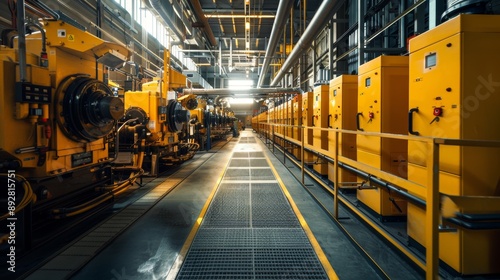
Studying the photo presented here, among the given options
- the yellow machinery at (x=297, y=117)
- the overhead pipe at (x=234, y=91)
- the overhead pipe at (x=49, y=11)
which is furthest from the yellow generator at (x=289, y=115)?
the overhead pipe at (x=49, y=11)

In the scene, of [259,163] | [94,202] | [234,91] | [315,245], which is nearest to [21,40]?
[94,202]

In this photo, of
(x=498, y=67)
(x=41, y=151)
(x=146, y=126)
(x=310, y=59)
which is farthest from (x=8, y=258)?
(x=310, y=59)

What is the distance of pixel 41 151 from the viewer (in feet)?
9.96

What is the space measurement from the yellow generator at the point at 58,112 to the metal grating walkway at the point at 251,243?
6.36 ft

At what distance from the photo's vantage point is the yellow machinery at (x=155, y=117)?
630cm

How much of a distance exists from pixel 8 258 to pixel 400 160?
5.01 m

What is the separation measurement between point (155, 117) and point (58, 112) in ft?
11.1

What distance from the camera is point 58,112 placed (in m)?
3.29

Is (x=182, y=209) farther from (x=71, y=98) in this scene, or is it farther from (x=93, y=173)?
(x=71, y=98)

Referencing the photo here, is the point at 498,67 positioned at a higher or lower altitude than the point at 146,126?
higher

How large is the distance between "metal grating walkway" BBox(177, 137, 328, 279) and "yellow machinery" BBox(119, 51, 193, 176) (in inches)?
104

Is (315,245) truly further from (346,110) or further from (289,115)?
(289,115)

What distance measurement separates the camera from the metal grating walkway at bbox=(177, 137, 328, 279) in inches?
103

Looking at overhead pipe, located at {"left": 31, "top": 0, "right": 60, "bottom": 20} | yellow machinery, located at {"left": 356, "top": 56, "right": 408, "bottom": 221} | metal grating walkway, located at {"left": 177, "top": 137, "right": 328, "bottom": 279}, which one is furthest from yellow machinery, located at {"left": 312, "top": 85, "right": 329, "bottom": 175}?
overhead pipe, located at {"left": 31, "top": 0, "right": 60, "bottom": 20}
